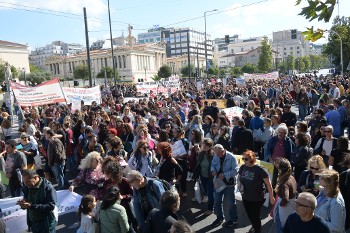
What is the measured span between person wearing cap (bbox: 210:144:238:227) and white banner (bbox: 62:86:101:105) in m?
10.6

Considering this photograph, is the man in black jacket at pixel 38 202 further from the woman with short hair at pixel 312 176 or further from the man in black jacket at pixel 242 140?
the man in black jacket at pixel 242 140

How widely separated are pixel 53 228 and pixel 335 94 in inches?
538

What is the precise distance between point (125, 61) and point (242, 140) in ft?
375

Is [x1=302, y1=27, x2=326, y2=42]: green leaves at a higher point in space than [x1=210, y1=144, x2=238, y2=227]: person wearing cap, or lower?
higher

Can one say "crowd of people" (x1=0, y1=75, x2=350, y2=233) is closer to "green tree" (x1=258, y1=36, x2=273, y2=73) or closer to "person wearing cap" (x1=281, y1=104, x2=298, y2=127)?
"person wearing cap" (x1=281, y1=104, x2=298, y2=127)

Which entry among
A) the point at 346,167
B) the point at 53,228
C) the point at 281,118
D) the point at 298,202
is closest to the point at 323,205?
the point at 298,202

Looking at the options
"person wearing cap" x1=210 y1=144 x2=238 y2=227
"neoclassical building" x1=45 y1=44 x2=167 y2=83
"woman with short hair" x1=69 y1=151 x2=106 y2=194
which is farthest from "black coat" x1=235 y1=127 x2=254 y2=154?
"neoclassical building" x1=45 y1=44 x2=167 y2=83

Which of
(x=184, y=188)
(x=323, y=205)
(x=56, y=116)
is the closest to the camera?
(x=323, y=205)

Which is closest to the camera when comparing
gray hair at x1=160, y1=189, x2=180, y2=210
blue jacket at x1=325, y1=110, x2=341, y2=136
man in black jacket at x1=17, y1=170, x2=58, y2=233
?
gray hair at x1=160, y1=189, x2=180, y2=210

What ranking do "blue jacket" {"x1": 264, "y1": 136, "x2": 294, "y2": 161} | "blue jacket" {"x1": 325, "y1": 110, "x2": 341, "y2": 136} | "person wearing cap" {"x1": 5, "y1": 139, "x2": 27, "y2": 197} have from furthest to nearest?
"blue jacket" {"x1": 325, "y1": 110, "x2": 341, "y2": 136}, "person wearing cap" {"x1": 5, "y1": 139, "x2": 27, "y2": 197}, "blue jacket" {"x1": 264, "y1": 136, "x2": 294, "y2": 161}

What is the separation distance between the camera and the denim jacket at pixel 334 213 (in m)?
3.92

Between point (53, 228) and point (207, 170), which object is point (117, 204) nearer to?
point (53, 228)

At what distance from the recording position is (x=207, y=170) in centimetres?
667

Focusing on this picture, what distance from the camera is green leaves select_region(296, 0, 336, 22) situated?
2736mm
